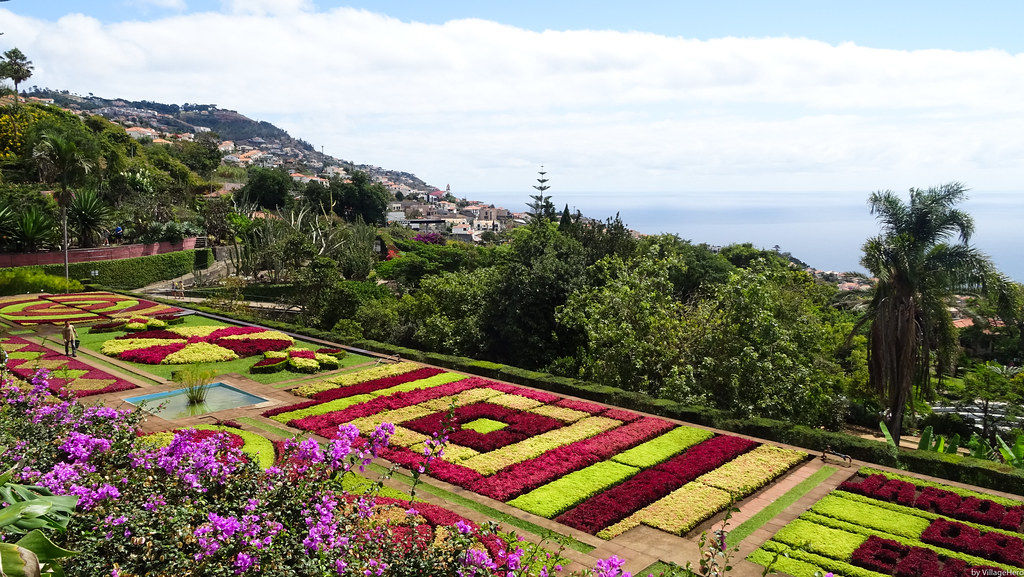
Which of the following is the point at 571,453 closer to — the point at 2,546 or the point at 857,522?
the point at 857,522

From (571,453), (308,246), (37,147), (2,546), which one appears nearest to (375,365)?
(571,453)

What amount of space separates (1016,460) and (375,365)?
55.4 ft

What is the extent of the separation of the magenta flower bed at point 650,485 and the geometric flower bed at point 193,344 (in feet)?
47.7

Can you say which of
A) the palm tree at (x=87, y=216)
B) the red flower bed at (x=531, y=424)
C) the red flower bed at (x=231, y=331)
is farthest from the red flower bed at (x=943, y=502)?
the palm tree at (x=87, y=216)

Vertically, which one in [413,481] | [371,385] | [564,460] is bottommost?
[413,481]

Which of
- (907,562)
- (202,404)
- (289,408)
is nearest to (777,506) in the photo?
(907,562)

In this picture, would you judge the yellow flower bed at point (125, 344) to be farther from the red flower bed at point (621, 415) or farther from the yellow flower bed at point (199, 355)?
the red flower bed at point (621, 415)

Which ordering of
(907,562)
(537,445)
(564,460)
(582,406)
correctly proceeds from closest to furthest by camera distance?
(907,562)
(564,460)
(537,445)
(582,406)

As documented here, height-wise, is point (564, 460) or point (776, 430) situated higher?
point (776, 430)

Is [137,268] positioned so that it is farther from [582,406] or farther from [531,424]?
[531,424]

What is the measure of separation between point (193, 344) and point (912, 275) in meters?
22.8

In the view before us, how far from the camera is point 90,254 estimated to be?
129ft

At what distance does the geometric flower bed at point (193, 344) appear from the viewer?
21.1 m

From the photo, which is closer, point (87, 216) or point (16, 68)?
point (87, 216)
